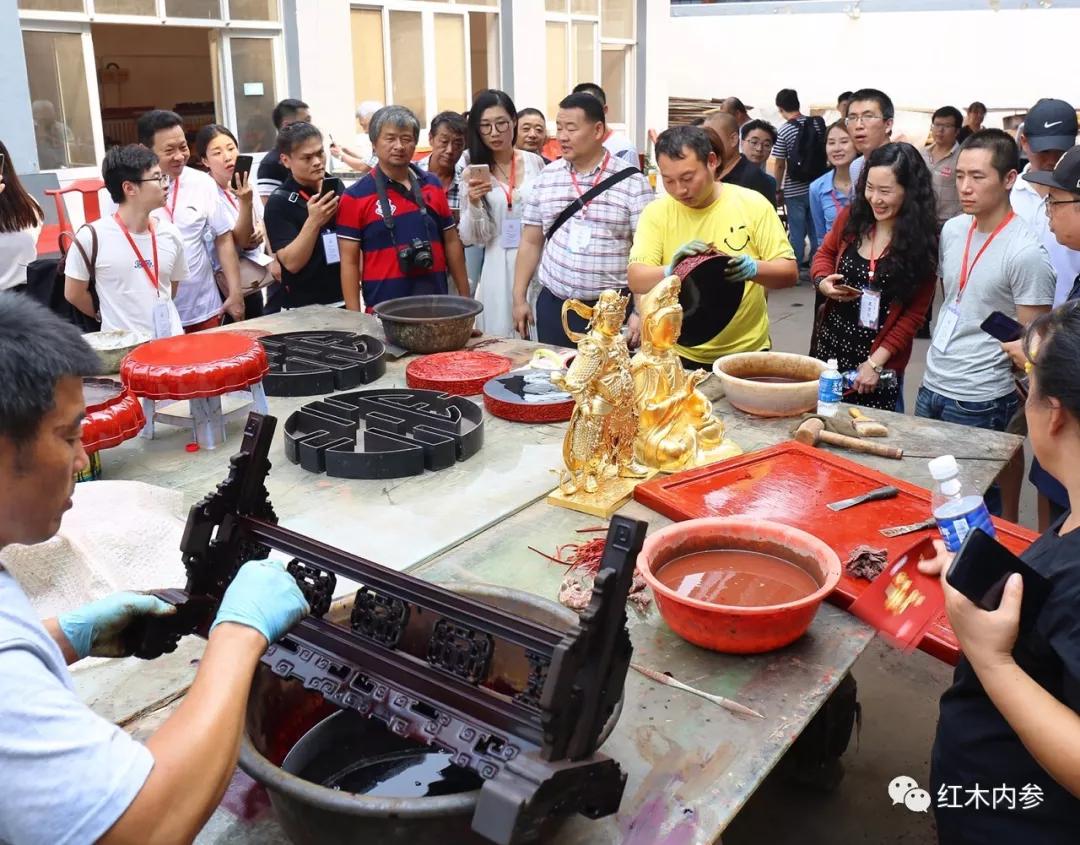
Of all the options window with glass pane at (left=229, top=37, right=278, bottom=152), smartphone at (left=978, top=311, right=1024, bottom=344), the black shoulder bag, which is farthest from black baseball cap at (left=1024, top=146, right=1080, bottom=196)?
window with glass pane at (left=229, top=37, right=278, bottom=152)

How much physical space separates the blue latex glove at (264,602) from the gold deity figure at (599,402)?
125cm

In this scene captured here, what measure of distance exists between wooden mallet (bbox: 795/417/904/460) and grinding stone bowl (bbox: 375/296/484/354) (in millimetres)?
1576

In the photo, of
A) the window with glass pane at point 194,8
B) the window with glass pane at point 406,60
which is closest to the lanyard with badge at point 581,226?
the window with glass pane at point 194,8

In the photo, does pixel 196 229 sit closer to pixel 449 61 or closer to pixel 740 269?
pixel 740 269

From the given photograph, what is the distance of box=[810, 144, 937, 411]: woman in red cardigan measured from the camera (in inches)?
140

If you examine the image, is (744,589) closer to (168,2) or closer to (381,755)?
(381,755)

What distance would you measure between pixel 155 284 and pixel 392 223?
42.7 inches

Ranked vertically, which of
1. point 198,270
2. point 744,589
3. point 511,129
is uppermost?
point 511,129

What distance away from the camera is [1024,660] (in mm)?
1445

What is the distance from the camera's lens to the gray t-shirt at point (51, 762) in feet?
3.29

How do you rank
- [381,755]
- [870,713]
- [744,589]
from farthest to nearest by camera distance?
1. [870,713]
2. [744,589]
3. [381,755]

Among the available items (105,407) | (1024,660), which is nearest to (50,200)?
(105,407)

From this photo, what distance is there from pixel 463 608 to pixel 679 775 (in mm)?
490

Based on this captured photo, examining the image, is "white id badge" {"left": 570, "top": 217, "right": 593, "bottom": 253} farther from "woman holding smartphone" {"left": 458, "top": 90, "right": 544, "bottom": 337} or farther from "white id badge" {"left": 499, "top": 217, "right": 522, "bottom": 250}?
"white id badge" {"left": 499, "top": 217, "right": 522, "bottom": 250}
